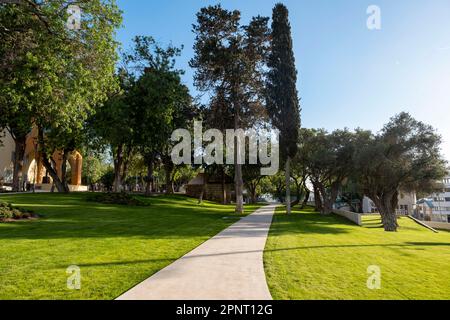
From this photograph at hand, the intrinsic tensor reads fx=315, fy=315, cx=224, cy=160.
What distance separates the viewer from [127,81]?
34.7 metres

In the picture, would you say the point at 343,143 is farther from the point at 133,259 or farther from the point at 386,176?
the point at 133,259

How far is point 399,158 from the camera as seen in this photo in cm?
2686

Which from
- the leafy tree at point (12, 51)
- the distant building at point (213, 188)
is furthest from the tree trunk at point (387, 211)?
the distant building at point (213, 188)

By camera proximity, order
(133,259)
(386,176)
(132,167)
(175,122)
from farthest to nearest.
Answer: (132,167), (175,122), (386,176), (133,259)

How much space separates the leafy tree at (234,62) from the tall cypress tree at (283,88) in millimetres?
1297

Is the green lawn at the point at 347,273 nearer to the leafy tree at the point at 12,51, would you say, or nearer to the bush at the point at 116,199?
the leafy tree at the point at 12,51

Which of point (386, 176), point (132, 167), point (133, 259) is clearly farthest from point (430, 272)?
point (132, 167)

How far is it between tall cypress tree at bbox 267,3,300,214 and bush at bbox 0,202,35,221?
74.0ft

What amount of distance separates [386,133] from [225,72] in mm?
16205

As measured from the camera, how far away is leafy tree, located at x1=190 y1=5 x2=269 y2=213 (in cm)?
3152

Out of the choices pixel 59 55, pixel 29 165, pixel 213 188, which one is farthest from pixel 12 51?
pixel 213 188

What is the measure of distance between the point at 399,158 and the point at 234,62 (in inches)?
688

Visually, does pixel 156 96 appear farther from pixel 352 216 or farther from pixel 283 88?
pixel 352 216

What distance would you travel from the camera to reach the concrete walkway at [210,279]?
18.8ft
